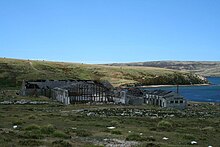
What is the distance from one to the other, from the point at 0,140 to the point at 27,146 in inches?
94.7

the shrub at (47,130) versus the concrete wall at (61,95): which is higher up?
the shrub at (47,130)

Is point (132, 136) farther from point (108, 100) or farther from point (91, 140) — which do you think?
point (108, 100)

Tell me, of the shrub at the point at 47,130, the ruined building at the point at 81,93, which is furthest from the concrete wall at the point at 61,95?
the shrub at the point at 47,130

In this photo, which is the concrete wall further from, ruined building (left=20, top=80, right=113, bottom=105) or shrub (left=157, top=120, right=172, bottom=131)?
shrub (left=157, top=120, right=172, bottom=131)

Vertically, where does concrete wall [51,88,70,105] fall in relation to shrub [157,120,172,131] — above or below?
below

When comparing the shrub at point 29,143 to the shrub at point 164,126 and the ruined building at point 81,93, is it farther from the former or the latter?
the ruined building at point 81,93

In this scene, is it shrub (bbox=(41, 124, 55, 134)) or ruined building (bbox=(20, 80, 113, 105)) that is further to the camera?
ruined building (bbox=(20, 80, 113, 105))

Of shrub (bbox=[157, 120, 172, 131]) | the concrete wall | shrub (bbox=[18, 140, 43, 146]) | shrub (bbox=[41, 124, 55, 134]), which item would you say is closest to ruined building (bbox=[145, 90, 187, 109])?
the concrete wall

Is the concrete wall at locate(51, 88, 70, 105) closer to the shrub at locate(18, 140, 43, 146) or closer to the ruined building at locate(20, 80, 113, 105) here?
the ruined building at locate(20, 80, 113, 105)

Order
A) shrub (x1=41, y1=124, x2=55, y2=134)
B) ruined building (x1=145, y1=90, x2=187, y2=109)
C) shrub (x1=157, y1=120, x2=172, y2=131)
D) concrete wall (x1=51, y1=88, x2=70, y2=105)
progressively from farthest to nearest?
concrete wall (x1=51, y1=88, x2=70, y2=105)
ruined building (x1=145, y1=90, x2=187, y2=109)
shrub (x1=157, y1=120, x2=172, y2=131)
shrub (x1=41, y1=124, x2=55, y2=134)

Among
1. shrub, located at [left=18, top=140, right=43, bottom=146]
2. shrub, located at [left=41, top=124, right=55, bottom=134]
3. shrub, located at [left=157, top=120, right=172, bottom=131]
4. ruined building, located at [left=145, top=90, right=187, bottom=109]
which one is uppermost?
shrub, located at [left=18, top=140, right=43, bottom=146]

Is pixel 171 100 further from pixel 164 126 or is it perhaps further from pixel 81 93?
pixel 164 126

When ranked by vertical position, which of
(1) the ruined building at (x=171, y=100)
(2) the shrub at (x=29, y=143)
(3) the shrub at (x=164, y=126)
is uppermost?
(2) the shrub at (x=29, y=143)

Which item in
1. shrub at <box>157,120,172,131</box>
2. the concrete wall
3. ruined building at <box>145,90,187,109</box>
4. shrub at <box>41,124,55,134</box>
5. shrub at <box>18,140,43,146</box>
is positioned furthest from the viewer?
the concrete wall
